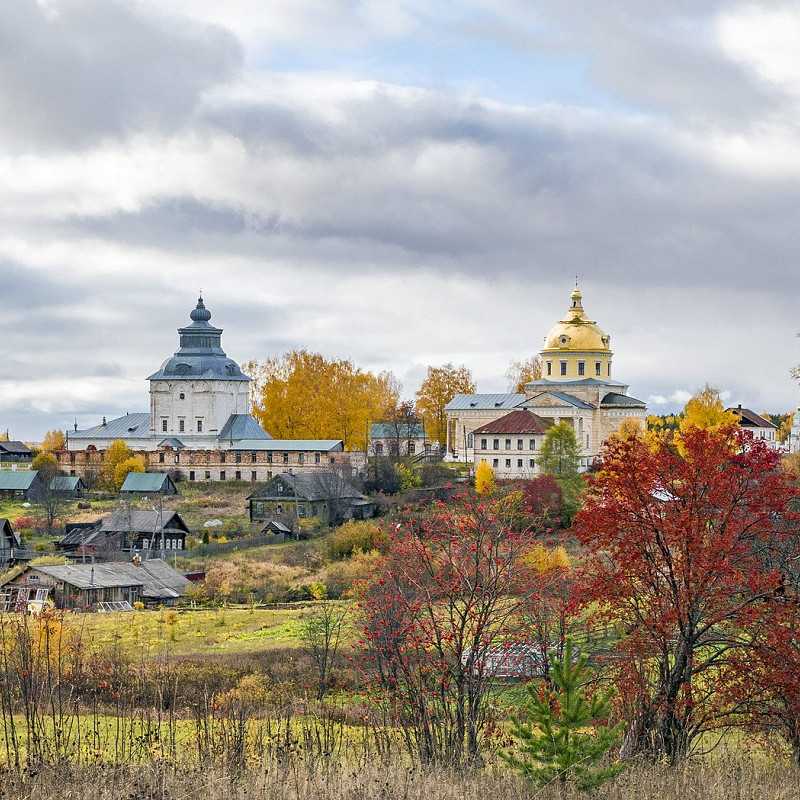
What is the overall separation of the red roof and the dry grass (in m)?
55.0

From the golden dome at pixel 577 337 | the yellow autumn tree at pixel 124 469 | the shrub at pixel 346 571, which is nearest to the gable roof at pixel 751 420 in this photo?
the golden dome at pixel 577 337

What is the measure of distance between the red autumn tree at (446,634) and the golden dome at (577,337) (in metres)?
59.0

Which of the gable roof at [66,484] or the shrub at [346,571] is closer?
the shrub at [346,571]

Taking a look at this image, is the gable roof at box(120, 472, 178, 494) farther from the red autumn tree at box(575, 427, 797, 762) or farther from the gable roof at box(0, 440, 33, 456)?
the red autumn tree at box(575, 427, 797, 762)

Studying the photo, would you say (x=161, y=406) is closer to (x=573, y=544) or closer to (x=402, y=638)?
(x=573, y=544)

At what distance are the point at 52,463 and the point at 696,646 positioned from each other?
6164 cm

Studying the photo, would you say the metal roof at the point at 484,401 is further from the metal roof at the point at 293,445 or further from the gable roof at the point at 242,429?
the gable roof at the point at 242,429

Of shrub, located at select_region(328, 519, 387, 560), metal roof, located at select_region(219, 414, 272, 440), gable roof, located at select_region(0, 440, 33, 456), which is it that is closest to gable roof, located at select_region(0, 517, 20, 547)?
shrub, located at select_region(328, 519, 387, 560)

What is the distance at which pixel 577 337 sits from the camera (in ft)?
244

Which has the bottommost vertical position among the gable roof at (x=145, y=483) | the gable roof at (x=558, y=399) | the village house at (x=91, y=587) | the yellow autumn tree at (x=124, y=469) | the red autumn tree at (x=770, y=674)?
the village house at (x=91, y=587)

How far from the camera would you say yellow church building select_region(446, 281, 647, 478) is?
65.9 meters

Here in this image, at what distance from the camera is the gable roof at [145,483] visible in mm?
62531

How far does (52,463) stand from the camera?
69.6 m

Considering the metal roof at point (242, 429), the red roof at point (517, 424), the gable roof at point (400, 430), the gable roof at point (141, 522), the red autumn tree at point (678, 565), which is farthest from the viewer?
the gable roof at point (400, 430)
